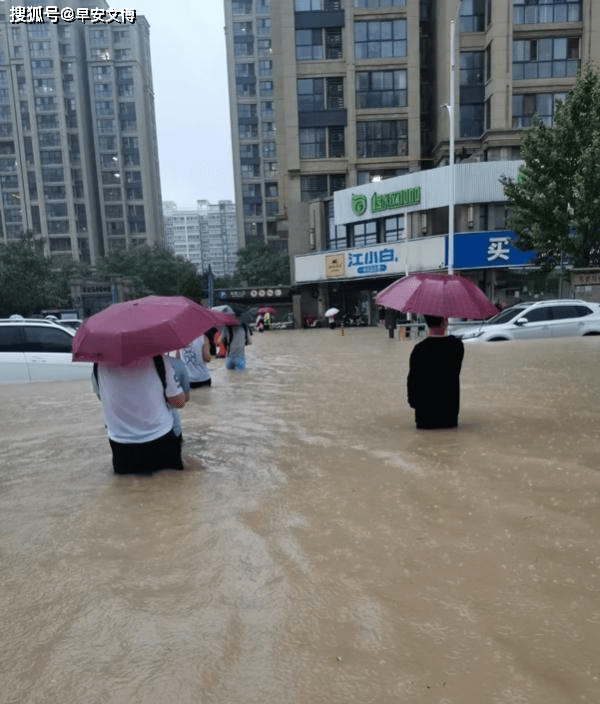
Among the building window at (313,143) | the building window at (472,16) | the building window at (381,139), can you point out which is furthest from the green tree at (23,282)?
the building window at (472,16)

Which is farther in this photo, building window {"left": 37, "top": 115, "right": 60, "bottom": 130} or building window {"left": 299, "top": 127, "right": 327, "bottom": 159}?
building window {"left": 37, "top": 115, "right": 60, "bottom": 130}

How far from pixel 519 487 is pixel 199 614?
9.08ft

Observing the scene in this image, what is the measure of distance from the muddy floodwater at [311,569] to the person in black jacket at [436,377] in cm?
26

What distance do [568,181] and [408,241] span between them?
1246cm

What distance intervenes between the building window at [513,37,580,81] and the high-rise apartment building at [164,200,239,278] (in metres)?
117

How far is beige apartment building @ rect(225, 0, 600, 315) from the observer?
1248 inches

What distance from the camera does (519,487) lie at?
4.23m

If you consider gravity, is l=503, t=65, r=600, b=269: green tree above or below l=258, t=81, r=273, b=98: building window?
below

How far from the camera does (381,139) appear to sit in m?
37.8

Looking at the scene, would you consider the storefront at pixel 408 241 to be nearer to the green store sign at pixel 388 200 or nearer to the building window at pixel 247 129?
the green store sign at pixel 388 200

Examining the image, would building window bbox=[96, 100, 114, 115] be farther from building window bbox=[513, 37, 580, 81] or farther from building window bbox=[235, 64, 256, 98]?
building window bbox=[513, 37, 580, 81]

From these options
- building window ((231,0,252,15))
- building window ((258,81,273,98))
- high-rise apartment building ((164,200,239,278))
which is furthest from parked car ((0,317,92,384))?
high-rise apartment building ((164,200,239,278))

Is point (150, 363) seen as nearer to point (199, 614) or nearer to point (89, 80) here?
point (199, 614)

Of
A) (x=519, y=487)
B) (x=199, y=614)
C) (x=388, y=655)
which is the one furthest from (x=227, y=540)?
(x=519, y=487)
